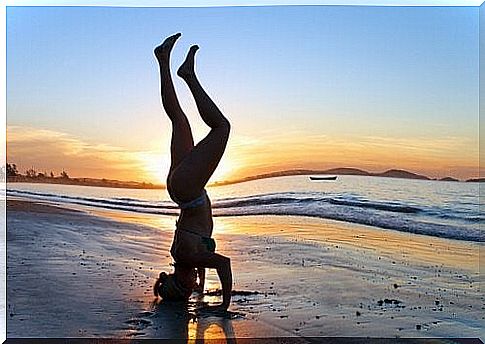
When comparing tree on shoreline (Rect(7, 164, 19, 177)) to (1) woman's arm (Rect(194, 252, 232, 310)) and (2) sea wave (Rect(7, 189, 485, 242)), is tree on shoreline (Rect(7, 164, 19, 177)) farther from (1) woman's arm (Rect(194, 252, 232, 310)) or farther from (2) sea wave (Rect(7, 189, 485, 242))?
(1) woman's arm (Rect(194, 252, 232, 310))

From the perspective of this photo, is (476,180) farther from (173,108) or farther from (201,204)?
(173,108)

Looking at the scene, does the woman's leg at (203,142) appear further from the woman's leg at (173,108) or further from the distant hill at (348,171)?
the distant hill at (348,171)

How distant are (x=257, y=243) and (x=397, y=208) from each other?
0.91 metres

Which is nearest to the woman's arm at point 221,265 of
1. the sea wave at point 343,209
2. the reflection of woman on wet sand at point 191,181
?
the reflection of woman on wet sand at point 191,181

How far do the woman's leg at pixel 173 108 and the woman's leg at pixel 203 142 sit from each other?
98mm

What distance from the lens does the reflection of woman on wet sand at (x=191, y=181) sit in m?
3.61

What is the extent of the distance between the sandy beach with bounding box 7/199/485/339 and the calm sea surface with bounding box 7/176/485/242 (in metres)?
0.08

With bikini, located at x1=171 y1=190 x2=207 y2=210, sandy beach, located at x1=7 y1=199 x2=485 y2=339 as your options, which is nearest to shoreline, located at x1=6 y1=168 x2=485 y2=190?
sandy beach, located at x1=7 y1=199 x2=485 y2=339

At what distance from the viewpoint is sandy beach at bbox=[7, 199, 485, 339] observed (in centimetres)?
363

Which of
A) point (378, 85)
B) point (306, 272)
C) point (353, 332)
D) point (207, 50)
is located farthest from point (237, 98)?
point (353, 332)

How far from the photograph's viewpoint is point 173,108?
3707mm

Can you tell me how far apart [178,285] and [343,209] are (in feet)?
5.49

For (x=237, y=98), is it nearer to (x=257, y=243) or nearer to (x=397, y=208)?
(x=257, y=243)

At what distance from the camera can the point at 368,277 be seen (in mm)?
4375
